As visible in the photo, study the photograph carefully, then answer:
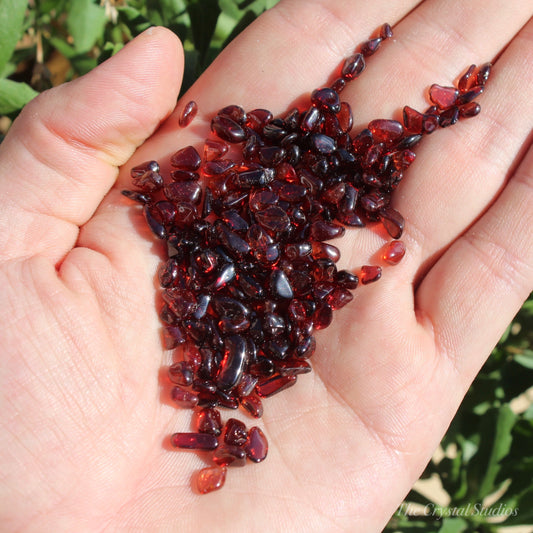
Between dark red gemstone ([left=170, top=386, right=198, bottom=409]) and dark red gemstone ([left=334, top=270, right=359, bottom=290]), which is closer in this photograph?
dark red gemstone ([left=170, top=386, right=198, bottom=409])

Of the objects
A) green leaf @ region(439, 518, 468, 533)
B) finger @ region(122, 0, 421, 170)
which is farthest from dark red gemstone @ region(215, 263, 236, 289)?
green leaf @ region(439, 518, 468, 533)

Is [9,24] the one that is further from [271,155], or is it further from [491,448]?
[491,448]

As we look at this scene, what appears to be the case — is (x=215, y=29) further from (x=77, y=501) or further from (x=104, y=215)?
(x=77, y=501)

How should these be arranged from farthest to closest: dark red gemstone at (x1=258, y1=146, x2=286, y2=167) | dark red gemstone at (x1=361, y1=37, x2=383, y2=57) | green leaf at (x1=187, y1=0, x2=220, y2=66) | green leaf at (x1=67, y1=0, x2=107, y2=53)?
1. green leaf at (x1=67, y1=0, x2=107, y2=53)
2. green leaf at (x1=187, y1=0, x2=220, y2=66)
3. dark red gemstone at (x1=361, y1=37, x2=383, y2=57)
4. dark red gemstone at (x1=258, y1=146, x2=286, y2=167)

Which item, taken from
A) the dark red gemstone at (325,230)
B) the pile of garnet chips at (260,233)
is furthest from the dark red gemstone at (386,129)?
the dark red gemstone at (325,230)

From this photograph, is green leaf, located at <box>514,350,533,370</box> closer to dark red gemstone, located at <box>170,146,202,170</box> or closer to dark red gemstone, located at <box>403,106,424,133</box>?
dark red gemstone, located at <box>403,106,424,133</box>

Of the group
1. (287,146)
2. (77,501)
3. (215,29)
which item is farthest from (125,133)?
(77,501)

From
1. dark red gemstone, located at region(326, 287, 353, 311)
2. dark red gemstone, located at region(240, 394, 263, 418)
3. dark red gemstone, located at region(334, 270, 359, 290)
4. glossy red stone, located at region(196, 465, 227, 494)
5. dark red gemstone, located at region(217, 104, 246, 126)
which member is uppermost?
dark red gemstone, located at region(217, 104, 246, 126)

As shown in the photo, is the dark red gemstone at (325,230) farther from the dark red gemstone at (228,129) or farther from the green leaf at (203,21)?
the green leaf at (203,21)
